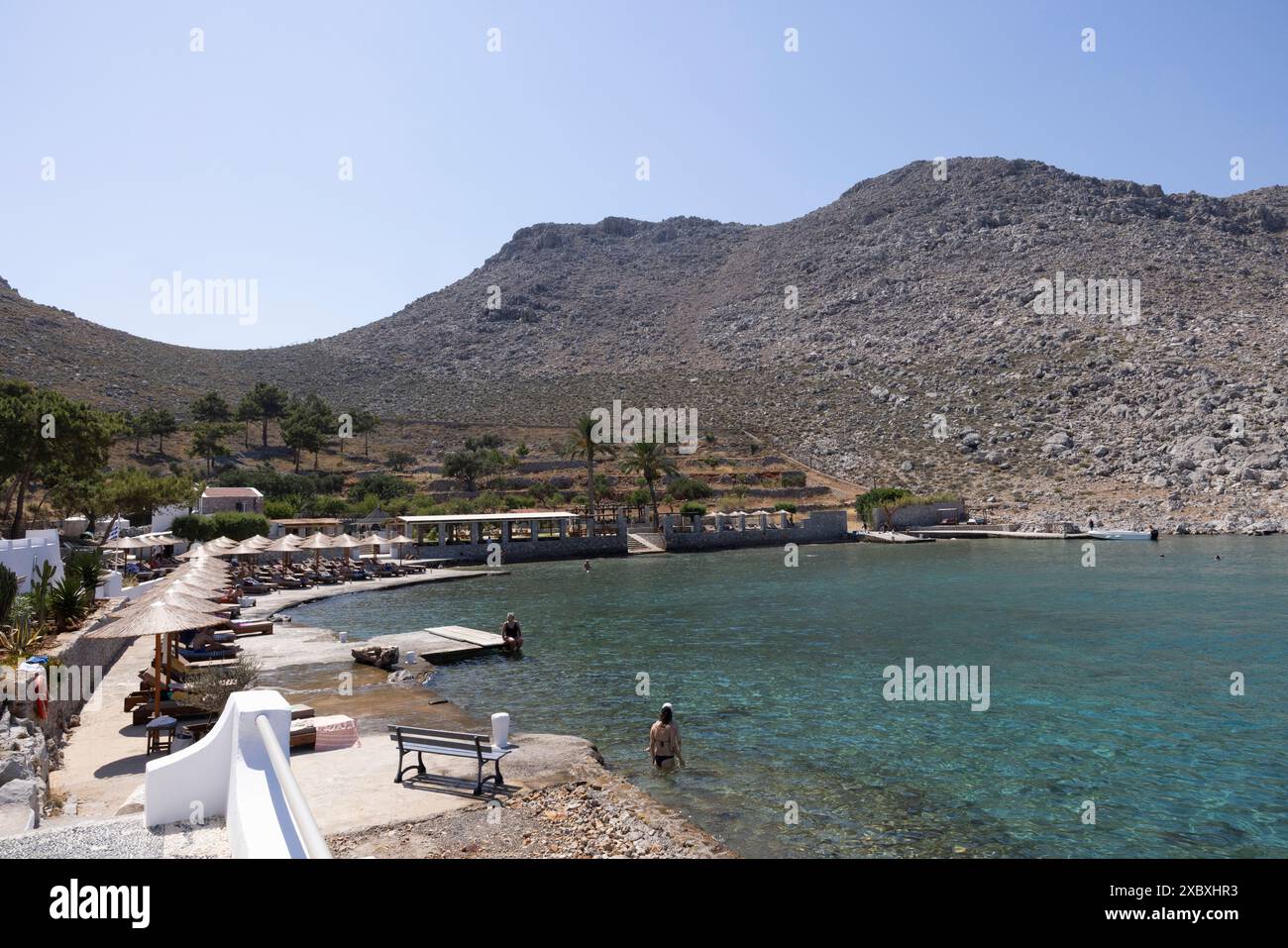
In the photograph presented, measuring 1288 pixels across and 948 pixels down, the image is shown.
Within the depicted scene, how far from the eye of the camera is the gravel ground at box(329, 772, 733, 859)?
8.48 meters

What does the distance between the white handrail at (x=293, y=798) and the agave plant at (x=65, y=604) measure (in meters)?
17.1

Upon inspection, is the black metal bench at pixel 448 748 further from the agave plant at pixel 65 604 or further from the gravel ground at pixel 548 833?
the agave plant at pixel 65 604

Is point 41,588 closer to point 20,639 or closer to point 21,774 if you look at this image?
point 20,639

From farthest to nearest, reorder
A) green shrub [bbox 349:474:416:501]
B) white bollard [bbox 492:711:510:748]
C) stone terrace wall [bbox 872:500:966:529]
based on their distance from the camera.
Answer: green shrub [bbox 349:474:416:501] < stone terrace wall [bbox 872:500:966:529] < white bollard [bbox 492:711:510:748]

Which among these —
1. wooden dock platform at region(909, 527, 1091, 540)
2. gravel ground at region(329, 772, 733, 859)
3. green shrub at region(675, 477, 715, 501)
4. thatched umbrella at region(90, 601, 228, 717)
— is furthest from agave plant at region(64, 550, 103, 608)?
wooden dock platform at region(909, 527, 1091, 540)

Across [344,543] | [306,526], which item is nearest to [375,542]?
[344,543]

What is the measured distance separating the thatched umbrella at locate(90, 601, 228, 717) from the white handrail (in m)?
5.95

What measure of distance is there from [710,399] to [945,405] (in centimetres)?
2530

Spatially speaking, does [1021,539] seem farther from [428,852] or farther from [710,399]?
[428,852]

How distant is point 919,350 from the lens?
100000 millimetres
